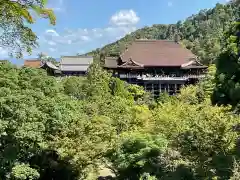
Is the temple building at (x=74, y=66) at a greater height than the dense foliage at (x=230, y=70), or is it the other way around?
the dense foliage at (x=230, y=70)

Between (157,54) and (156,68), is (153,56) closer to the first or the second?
(157,54)

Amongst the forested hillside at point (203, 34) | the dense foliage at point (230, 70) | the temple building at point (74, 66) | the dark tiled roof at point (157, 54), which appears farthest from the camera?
the forested hillside at point (203, 34)

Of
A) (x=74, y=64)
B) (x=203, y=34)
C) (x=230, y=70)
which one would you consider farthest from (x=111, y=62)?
(x=203, y=34)

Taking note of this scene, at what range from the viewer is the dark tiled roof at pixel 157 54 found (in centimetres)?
3962

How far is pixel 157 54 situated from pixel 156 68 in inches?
103

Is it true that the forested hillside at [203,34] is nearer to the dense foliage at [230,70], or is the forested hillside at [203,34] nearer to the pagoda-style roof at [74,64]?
the pagoda-style roof at [74,64]

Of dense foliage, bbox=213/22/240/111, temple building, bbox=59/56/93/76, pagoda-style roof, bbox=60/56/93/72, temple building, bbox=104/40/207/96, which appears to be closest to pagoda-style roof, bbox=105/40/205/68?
temple building, bbox=104/40/207/96

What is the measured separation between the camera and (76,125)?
47.8ft

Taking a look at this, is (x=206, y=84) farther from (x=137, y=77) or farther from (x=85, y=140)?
(x=85, y=140)

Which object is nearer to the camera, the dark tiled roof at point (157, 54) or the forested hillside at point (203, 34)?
the dark tiled roof at point (157, 54)

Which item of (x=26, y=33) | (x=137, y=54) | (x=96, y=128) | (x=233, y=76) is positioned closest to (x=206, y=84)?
(x=137, y=54)

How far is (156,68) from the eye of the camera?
1561 inches

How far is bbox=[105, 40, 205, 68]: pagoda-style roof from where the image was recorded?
38747 millimetres

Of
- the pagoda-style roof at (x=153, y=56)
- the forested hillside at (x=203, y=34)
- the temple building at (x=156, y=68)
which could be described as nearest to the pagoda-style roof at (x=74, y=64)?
the forested hillside at (x=203, y=34)
